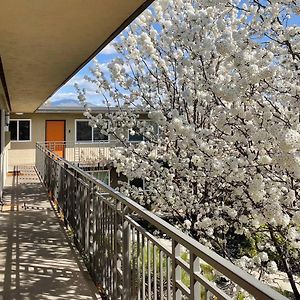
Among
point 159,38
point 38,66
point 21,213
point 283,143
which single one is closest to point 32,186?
point 21,213

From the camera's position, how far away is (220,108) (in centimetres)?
488

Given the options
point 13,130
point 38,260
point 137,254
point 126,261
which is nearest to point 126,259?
point 126,261

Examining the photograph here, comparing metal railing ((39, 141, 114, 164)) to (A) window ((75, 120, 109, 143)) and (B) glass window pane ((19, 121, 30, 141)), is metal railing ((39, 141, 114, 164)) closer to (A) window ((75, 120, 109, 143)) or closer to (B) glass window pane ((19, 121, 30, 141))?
(A) window ((75, 120, 109, 143))

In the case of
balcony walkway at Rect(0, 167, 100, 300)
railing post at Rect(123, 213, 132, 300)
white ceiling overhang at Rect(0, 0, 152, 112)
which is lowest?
balcony walkway at Rect(0, 167, 100, 300)

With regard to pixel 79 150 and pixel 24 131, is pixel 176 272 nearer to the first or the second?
pixel 79 150

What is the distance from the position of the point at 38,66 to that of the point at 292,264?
4.67 meters

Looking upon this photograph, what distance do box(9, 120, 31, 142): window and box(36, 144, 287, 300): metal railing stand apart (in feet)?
45.5

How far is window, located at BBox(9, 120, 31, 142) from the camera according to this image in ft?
58.8

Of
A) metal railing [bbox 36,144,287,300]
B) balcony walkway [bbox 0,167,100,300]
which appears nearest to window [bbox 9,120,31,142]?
balcony walkway [bbox 0,167,100,300]

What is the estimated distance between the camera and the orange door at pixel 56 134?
61.0ft

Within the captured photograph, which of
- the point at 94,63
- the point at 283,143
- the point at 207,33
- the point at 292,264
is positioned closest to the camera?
the point at 283,143

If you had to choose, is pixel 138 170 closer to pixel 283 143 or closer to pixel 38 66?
pixel 38 66

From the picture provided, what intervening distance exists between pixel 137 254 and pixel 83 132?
56.6 ft

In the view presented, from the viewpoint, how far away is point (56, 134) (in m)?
18.9
